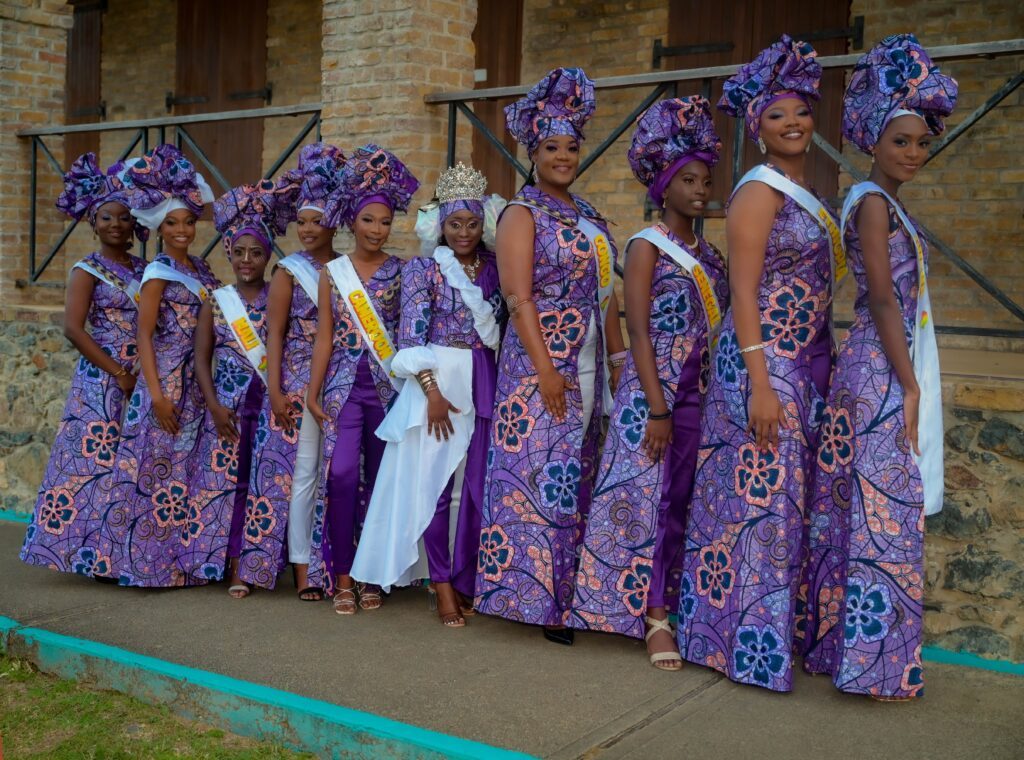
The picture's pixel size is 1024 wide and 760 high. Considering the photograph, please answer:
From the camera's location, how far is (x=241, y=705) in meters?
3.99

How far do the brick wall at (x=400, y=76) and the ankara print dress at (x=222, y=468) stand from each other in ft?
4.16

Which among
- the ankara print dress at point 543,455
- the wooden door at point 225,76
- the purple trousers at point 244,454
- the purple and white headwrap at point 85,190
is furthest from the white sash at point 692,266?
the wooden door at point 225,76

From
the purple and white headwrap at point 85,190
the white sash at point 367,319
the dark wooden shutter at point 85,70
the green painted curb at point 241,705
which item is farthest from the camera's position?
the dark wooden shutter at point 85,70

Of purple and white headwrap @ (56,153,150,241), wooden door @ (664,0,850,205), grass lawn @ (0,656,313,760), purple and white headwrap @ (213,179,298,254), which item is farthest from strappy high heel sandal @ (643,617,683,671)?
wooden door @ (664,0,850,205)

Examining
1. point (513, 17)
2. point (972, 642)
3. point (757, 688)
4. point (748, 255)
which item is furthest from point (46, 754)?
point (513, 17)

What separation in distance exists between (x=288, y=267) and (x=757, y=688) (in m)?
2.52

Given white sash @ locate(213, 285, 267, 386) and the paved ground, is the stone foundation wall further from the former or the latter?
white sash @ locate(213, 285, 267, 386)

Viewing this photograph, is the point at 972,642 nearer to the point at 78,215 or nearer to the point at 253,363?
the point at 253,363

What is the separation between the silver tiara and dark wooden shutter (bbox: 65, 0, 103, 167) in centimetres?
906

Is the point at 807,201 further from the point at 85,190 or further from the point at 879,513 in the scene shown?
the point at 85,190

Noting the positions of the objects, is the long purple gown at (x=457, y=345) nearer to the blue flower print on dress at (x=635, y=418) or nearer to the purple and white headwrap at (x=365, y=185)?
the purple and white headwrap at (x=365, y=185)

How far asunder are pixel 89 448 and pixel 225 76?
21.9 ft

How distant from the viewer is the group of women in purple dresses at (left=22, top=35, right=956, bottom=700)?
3.86m

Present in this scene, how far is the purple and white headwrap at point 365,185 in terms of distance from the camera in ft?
16.1
